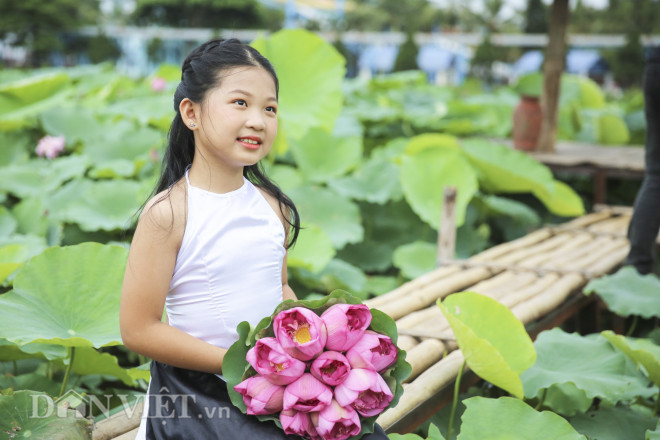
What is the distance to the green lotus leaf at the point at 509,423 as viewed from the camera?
4.05 ft

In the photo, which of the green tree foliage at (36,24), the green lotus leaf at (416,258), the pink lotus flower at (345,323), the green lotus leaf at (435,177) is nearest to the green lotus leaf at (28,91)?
the green lotus leaf at (435,177)

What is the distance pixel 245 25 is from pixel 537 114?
21.6 m

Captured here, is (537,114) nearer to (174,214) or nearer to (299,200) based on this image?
(299,200)

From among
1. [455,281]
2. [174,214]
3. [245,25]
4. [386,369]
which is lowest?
[455,281]

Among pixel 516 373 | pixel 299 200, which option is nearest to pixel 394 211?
pixel 299 200

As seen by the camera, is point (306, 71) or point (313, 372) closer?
point (313, 372)

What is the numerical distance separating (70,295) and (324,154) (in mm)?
2091

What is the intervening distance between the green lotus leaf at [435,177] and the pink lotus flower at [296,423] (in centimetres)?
207

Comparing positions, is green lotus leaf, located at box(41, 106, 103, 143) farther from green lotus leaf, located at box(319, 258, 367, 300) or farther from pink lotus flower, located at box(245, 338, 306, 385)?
pink lotus flower, located at box(245, 338, 306, 385)

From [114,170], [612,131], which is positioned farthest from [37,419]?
[612,131]

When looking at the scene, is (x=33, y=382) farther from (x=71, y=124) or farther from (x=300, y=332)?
(x=71, y=124)

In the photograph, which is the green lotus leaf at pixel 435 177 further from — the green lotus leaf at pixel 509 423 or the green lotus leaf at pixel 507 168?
the green lotus leaf at pixel 509 423

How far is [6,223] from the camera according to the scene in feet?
8.30

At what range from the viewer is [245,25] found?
24328 mm
